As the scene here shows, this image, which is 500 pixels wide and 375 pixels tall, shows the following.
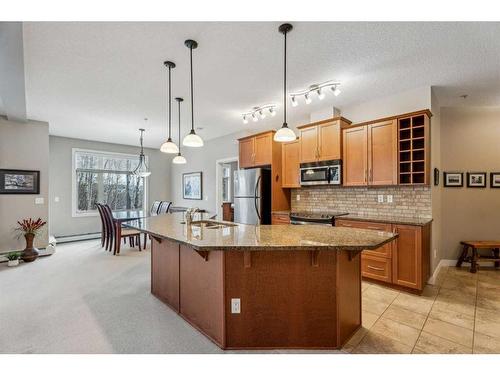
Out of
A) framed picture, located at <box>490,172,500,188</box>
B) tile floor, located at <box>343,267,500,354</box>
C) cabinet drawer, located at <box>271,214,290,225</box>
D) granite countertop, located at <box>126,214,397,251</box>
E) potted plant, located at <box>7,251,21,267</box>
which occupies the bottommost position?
tile floor, located at <box>343,267,500,354</box>

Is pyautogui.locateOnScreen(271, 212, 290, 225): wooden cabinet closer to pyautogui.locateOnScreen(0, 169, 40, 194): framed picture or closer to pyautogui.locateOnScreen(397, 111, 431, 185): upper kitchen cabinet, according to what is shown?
pyautogui.locateOnScreen(397, 111, 431, 185): upper kitchen cabinet

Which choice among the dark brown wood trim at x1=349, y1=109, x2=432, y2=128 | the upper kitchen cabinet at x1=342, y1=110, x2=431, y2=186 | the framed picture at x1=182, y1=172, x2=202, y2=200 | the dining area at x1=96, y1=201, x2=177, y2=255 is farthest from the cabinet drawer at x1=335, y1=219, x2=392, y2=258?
the framed picture at x1=182, y1=172, x2=202, y2=200

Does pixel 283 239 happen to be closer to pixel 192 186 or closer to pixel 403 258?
pixel 403 258

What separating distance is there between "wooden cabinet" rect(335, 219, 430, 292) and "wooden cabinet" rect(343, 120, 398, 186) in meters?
0.66

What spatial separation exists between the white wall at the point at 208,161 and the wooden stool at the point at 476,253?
4440 mm

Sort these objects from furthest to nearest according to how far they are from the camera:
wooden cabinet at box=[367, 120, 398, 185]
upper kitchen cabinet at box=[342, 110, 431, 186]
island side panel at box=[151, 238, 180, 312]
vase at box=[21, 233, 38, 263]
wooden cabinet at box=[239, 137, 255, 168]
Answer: wooden cabinet at box=[239, 137, 255, 168] → vase at box=[21, 233, 38, 263] → wooden cabinet at box=[367, 120, 398, 185] → upper kitchen cabinet at box=[342, 110, 431, 186] → island side panel at box=[151, 238, 180, 312]

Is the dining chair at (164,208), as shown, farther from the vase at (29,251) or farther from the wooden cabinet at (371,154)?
the wooden cabinet at (371,154)

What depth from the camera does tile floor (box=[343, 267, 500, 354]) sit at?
77.5 inches

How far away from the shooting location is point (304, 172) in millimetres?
4184

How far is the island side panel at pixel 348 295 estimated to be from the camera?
6.35 feet

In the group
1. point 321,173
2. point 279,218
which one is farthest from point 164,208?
point 321,173

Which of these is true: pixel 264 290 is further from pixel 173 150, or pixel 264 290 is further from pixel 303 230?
pixel 173 150
